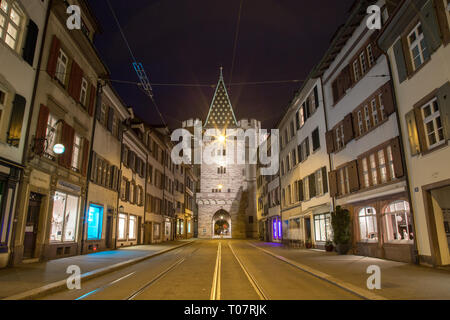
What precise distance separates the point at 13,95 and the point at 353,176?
15685mm

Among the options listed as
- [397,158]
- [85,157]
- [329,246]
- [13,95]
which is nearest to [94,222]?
[85,157]

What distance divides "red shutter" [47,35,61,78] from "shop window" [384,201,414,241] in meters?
16.1

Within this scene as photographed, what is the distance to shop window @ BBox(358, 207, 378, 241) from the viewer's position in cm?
1461

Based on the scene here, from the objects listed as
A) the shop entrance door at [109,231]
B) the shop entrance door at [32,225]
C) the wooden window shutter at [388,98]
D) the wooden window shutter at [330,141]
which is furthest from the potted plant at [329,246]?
the shop entrance door at [32,225]

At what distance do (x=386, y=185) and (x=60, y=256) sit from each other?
15394 mm

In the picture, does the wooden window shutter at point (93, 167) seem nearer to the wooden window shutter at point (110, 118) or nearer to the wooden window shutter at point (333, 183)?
the wooden window shutter at point (110, 118)

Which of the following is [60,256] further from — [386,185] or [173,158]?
[173,158]

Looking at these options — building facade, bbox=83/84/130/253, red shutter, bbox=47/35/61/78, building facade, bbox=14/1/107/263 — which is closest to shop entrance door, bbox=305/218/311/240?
building facade, bbox=83/84/130/253

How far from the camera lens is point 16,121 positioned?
11008 millimetres

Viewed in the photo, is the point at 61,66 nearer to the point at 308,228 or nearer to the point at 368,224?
the point at 368,224

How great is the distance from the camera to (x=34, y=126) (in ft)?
39.5

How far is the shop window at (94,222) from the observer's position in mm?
17681

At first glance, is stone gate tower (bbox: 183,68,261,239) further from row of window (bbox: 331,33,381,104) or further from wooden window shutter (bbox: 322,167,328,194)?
row of window (bbox: 331,33,381,104)
